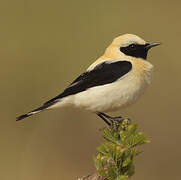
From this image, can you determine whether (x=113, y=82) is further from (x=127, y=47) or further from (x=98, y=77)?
(x=127, y=47)

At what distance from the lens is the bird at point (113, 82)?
3.12 metres

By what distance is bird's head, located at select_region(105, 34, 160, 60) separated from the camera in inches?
131

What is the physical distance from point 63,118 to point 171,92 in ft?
3.51

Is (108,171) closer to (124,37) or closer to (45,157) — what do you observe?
(124,37)

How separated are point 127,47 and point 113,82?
1.01 feet

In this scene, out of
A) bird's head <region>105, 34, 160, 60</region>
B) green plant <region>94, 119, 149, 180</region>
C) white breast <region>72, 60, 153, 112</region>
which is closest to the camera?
green plant <region>94, 119, 149, 180</region>

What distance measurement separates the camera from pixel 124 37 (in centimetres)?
332

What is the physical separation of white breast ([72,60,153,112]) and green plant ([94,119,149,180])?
914 millimetres

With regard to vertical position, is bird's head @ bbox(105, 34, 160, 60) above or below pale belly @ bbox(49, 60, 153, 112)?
above

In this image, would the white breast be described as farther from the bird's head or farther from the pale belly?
the bird's head

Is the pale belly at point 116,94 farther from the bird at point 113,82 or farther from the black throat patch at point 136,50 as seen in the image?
the black throat patch at point 136,50

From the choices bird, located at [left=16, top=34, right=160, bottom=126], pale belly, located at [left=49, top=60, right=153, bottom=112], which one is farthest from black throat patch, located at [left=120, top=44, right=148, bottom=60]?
pale belly, located at [left=49, top=60, right=153, bottom=112]

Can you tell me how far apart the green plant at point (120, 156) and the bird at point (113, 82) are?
0.94 meters

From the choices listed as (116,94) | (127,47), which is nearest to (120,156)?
(116,94)
